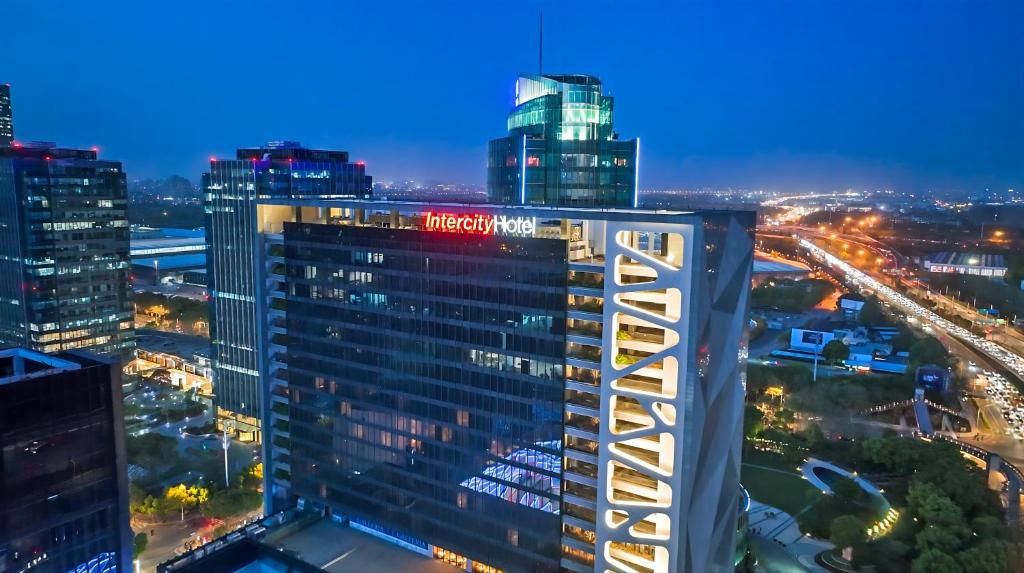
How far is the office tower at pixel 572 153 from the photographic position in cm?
9900

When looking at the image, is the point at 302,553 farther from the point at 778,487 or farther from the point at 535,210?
the point at 778,487

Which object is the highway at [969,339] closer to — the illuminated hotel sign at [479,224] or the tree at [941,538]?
the tree at [941,538]

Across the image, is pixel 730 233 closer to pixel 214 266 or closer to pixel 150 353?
pixel 214 266

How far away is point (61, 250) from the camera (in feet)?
380

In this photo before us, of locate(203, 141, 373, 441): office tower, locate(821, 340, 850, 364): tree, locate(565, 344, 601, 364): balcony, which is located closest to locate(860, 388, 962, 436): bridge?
locate(821, 340, 850, 364): tree

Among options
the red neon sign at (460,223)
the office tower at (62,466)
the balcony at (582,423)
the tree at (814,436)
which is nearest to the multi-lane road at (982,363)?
the tree at (814,436)

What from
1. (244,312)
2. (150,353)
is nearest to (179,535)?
(244,312)

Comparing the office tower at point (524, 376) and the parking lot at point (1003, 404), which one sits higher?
the office tower at point (524, 376)

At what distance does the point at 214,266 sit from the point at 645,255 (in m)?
88.2

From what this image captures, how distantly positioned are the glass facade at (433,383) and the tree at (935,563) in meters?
37.2

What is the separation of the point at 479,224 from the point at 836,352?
115022 mm

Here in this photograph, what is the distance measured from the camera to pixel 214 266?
366 feet

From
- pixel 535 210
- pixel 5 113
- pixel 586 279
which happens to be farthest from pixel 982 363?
pixel 5 113

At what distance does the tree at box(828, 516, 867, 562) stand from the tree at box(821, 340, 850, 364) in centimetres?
7854
